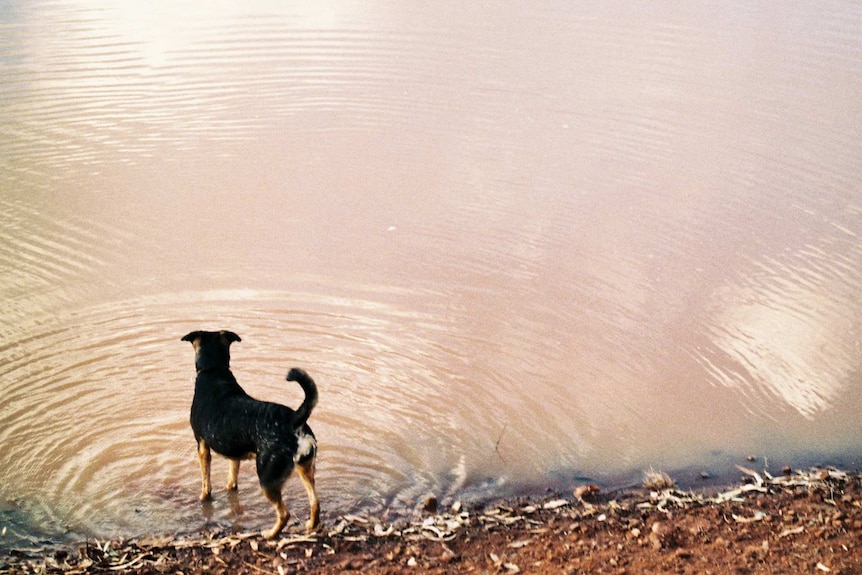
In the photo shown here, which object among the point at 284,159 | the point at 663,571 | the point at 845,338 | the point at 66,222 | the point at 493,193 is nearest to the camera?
the point at 663,571

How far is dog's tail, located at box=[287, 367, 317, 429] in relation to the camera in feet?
15.9

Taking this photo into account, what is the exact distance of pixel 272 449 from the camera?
507 cm

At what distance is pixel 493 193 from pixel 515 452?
3941 millimetres

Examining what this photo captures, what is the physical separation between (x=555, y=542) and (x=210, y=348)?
248cm

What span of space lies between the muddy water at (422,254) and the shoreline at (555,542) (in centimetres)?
33

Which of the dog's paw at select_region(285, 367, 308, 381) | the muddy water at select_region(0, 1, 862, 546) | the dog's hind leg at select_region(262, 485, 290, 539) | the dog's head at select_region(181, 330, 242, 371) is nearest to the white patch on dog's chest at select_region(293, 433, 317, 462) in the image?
the dog's hind leg at select_region(262, 485, 290, 539)

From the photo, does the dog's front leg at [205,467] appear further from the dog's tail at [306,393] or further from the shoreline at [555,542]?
the dog's tail at [306,393]

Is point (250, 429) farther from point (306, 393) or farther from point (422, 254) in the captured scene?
point (422, 254)

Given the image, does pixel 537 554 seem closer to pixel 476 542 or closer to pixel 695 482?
pixel 476 542

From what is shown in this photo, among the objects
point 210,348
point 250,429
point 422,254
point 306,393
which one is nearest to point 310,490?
point 250,429

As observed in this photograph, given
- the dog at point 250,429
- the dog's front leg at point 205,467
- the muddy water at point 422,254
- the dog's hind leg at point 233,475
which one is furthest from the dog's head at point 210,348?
the muddy water at point 422,254

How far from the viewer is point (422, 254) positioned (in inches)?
332

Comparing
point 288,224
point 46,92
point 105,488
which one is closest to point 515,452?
point 105,488

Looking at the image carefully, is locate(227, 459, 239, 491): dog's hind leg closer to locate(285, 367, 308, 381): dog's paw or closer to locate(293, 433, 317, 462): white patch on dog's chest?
locate(293, 433, 317, 462): white patch on dog's chest
